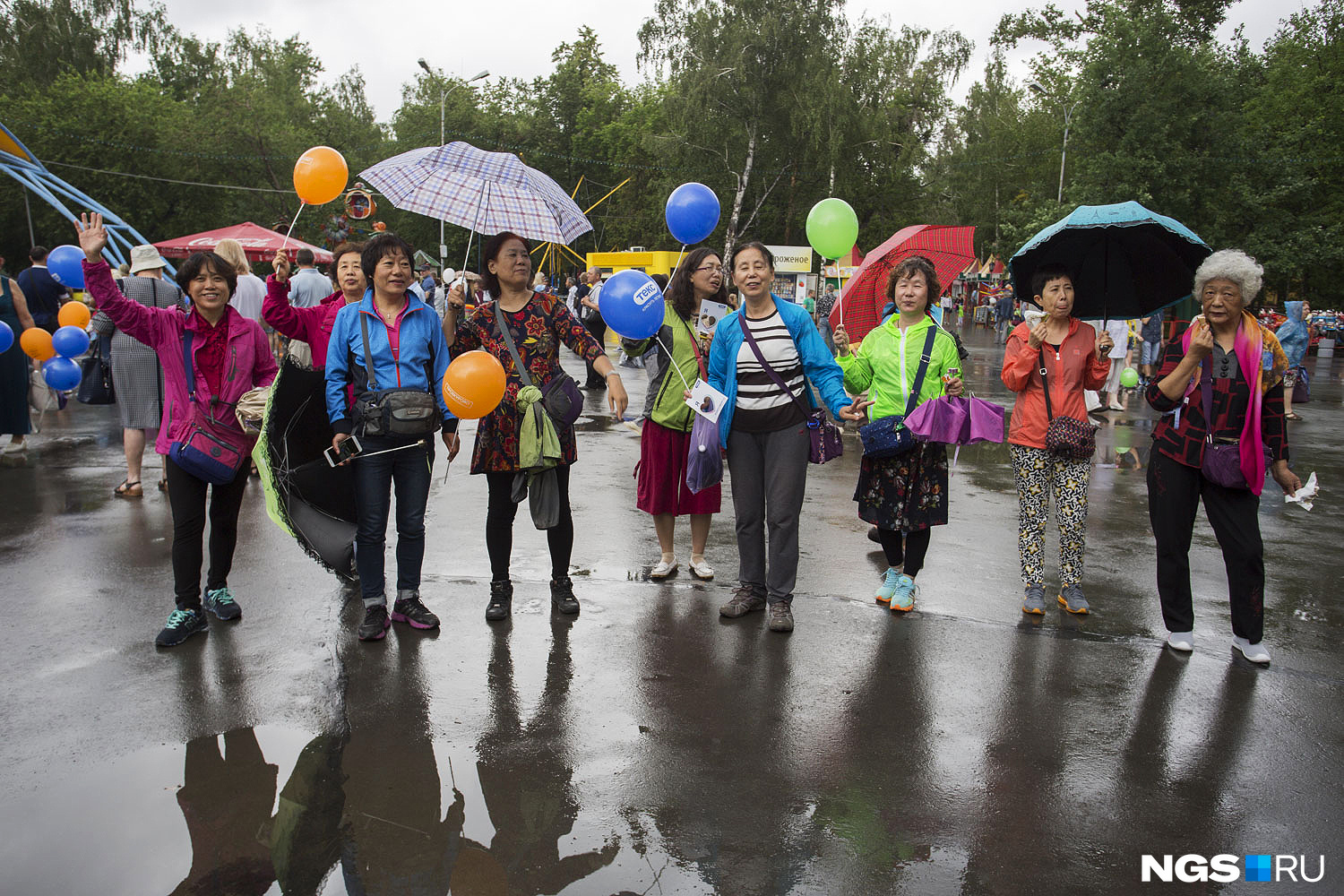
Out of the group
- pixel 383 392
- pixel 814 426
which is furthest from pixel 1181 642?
pixel 383 392

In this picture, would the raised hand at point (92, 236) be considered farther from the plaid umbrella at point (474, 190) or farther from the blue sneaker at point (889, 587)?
the blue sneaker at point (889, 587)

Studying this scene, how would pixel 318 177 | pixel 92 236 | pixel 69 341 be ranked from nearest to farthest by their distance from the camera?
pixel 92 236 → pixel 318 177 → pixel 69 341

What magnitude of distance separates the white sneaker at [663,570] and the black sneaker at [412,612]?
4.50 ft

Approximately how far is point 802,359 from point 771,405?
308 millimetres

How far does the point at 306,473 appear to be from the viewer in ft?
14.5

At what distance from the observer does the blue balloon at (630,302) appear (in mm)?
4660

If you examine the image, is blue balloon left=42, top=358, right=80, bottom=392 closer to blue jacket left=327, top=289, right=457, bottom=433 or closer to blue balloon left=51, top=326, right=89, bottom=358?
blue balloon left=51, top=326, right=89, bottom=358

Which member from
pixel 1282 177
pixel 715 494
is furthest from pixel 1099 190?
pixel 715 494

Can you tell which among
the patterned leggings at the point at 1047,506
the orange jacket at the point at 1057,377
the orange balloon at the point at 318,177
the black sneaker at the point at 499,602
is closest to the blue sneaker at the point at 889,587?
the patterned leggings at the point at 1047,506

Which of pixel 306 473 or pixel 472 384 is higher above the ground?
pixel 472 384

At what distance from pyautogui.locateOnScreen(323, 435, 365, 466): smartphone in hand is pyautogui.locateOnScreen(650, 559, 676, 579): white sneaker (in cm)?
191

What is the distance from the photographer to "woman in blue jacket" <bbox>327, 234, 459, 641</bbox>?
4465 millimetres

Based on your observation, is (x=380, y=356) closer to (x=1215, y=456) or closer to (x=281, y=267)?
(x=281, y=267)

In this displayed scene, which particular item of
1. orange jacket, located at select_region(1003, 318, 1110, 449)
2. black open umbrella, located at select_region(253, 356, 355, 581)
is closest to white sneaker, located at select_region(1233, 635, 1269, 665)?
orange jacket, located at select_region(1003, 318, 1110, 449)
